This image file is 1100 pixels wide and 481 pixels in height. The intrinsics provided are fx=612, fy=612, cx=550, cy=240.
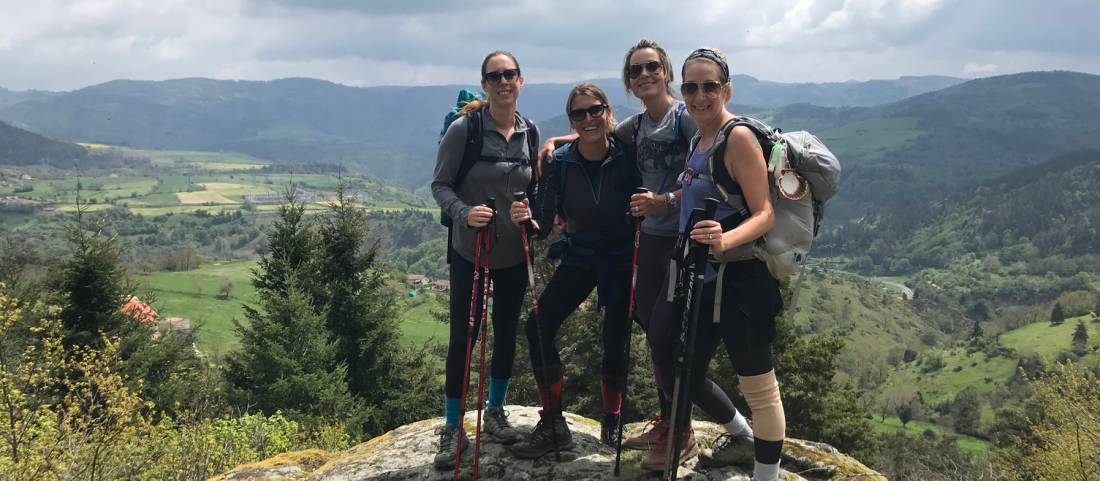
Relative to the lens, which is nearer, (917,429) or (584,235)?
(584,235)

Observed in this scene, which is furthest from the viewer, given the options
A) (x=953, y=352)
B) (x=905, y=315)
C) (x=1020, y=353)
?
(x=905, y=315)

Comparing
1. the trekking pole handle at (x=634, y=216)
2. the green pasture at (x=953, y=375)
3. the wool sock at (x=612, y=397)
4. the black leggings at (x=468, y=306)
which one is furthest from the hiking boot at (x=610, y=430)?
the green pasture at (x=953, y=375)

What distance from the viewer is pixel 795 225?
3701 millimetres

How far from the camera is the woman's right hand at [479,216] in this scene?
14.7 ft

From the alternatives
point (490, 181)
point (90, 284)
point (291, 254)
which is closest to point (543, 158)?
point (490, 181)

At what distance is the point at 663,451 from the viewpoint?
464cm

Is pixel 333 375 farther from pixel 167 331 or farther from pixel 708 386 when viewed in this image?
pixel 708 386

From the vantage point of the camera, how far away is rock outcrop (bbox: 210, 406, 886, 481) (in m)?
4.80

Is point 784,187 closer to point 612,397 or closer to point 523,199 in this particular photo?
point 523,199

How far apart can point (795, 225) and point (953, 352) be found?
433 ft

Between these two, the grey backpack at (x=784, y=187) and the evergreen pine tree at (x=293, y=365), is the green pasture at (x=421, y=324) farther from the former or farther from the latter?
the grey backpack at (x=784, y=187)

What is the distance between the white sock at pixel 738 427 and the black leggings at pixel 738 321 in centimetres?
79

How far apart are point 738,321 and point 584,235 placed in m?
1.44

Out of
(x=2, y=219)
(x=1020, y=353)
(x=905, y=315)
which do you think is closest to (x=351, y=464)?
(x=1020, y=353)
